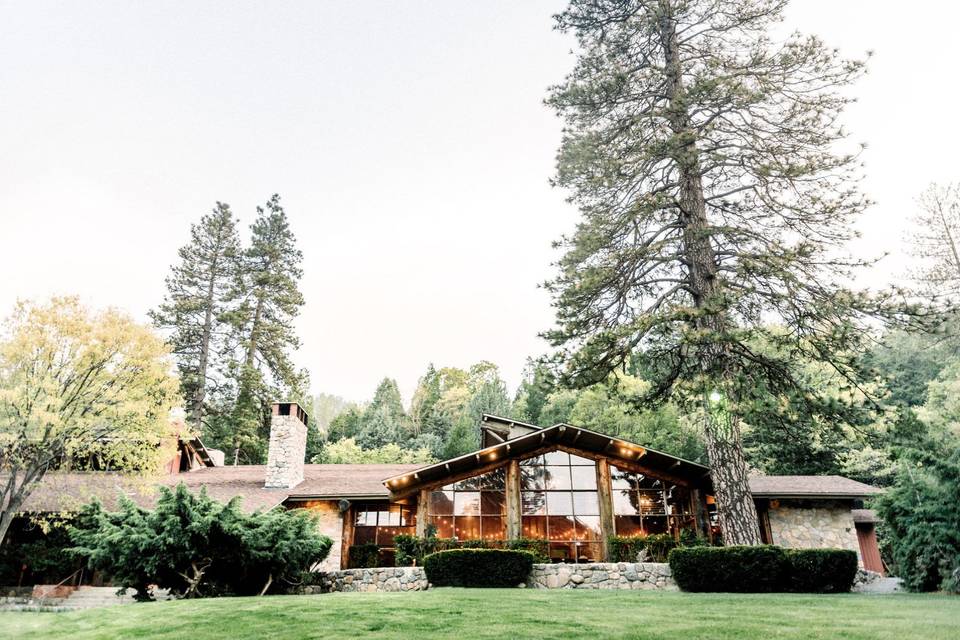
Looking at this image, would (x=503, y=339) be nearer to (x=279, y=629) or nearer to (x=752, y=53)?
(x=752, y=53)

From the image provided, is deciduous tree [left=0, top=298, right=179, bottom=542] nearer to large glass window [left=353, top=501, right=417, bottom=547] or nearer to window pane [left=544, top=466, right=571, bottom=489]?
large glass window [left=353, top=501, right=417, bottom=547]

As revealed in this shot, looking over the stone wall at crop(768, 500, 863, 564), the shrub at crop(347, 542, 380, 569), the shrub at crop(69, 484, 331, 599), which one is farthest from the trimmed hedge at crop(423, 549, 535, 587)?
the stone wall at crop(768, 500, 863, 564)

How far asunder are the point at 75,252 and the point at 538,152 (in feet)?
107

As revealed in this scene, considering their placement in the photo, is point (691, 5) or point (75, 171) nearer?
point (691, 5)

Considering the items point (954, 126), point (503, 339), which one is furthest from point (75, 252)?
point (503, 339)

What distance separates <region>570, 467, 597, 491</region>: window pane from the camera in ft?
52.1

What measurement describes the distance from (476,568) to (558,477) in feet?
17.2

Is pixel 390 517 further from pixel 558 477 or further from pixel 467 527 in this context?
pixel 558 477

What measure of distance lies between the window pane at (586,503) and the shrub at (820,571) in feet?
21.3

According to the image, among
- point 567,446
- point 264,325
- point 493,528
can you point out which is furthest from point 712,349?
point 264,325

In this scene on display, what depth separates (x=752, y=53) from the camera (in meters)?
10.9

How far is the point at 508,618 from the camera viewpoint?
6.01 metres

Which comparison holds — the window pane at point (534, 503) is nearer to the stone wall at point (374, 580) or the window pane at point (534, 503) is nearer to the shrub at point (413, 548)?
the shrub at point (413, 548)

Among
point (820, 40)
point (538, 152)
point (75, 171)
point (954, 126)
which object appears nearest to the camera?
point (820, 40)
